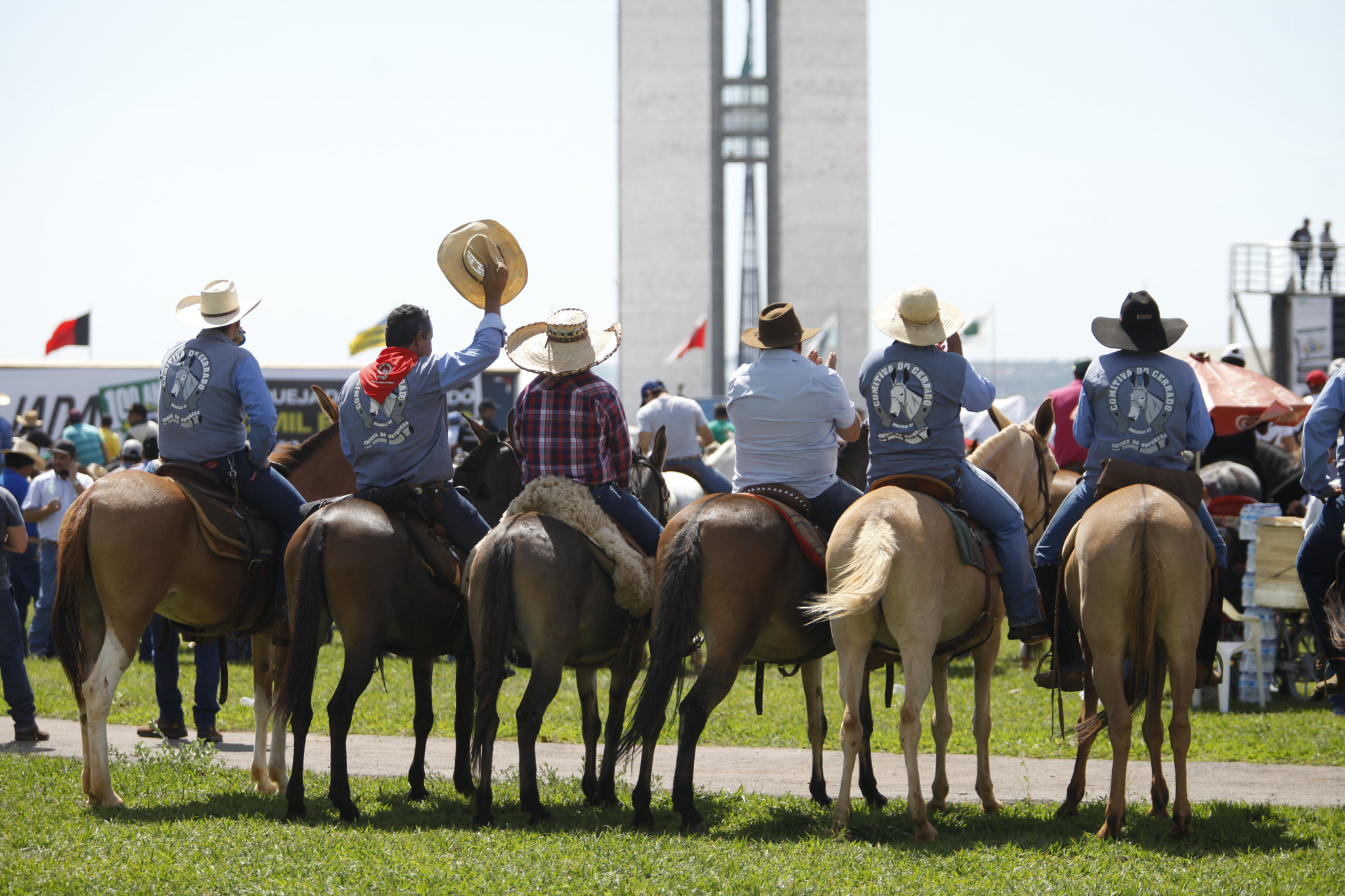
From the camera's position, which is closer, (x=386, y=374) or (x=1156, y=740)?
(x=1156, y=740)

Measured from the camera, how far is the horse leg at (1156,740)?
6449 mm

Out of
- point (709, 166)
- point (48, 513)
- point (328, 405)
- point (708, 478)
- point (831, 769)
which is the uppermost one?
point (709, 166)

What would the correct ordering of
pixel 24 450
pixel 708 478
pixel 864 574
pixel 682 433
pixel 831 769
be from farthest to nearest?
pixel 682 433
pixel 24 450
pixel 708 478
pixel 831 769
pixel 864 574

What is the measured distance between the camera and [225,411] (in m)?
7.55

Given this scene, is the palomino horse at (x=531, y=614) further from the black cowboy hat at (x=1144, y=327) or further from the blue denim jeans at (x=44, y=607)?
the blue denim jeans at (x=44, y=607)

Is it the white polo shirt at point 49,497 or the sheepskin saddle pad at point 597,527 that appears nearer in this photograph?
the sheepskin saddle pad at point 597,527

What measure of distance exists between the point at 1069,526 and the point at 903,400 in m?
1.22

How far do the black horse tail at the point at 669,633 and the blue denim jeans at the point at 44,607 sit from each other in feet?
28.8

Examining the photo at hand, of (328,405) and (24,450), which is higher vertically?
(328,405)

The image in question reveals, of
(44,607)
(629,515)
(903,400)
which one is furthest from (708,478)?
(44,607)

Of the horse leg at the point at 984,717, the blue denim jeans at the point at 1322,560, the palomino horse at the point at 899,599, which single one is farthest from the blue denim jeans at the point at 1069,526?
the blue denim jeans at the point at 1322,560

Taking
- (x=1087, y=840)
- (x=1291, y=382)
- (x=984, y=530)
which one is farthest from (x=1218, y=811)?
(x=1291, y=382)

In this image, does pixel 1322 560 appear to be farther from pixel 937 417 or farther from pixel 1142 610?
→ pixel 937 417

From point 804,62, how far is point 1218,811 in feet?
191
